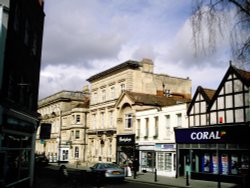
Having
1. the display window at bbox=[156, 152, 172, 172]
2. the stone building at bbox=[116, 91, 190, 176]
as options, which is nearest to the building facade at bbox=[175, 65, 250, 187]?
the stone building at bbox=[116, 91, 190, 176]

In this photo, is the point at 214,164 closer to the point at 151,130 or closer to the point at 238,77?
the point at 238,77

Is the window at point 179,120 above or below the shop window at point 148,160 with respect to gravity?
above

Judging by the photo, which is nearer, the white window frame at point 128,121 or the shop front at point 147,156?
the shop front at point 147,156

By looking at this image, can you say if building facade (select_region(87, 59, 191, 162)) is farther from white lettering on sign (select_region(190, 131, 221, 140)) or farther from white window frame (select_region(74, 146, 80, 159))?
white lettering on sign (select_region(190, 131, 221, 140))

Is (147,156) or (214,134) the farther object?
(147,156)

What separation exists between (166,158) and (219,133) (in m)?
7.67

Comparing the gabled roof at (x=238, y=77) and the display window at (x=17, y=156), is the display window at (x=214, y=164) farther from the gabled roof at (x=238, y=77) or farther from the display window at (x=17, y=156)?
the display window at (x=17, y=156)

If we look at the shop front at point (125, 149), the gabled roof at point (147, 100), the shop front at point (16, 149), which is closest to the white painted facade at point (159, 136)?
the shop front at point (125, 149)

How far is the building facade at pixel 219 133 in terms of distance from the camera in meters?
25.7

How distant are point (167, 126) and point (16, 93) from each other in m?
19.9

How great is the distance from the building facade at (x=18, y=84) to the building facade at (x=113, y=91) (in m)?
21.7

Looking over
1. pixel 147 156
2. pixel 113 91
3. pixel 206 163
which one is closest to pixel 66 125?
pixel 113 91

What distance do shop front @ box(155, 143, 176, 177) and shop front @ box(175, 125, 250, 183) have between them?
0.95 meters

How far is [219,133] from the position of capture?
27.3 meters
